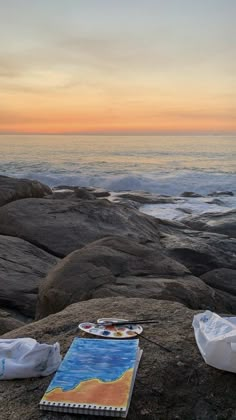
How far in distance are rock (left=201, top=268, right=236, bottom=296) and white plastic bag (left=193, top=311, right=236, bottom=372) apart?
433 cm

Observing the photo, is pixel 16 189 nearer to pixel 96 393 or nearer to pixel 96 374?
pixel 96 374

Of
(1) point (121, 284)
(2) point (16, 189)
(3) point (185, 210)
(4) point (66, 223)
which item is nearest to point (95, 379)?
(1) point (121, 284)

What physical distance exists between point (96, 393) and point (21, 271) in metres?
4.85

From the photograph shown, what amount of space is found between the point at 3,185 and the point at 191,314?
8.93 m

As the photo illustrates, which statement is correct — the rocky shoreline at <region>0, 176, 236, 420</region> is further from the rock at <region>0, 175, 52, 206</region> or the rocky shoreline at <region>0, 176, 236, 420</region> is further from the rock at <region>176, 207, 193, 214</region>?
the rock at <region>176, 207, 193, 214</region>

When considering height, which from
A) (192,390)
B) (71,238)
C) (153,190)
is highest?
(192,390)

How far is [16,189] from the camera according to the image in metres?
11.9

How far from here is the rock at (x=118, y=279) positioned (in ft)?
16.6

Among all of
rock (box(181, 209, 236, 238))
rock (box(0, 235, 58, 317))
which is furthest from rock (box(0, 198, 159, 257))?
rock (box(181, 209, 236, 238))

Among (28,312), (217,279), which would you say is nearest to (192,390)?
(28,312)

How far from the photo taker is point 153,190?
2939 centimetres

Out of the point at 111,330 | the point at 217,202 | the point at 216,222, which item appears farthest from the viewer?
the point at 217,202

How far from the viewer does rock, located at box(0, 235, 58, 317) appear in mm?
6398

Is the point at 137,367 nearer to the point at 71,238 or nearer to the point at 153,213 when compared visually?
the point at 71,238
